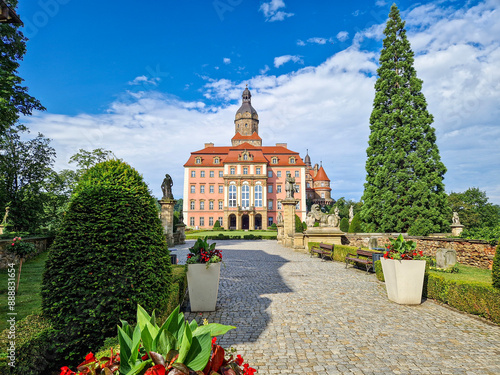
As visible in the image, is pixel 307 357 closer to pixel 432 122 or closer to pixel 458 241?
pixel 458 241

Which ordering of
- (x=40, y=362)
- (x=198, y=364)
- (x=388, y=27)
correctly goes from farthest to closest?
(x=388, y=27), (x=40, y=362), (x=198, y=364)

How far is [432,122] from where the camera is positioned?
20.0 meters

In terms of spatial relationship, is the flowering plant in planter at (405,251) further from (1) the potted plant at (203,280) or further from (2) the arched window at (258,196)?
(2) the arched window at (258,196)

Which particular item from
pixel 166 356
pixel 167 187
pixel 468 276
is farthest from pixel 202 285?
pixel 167 187

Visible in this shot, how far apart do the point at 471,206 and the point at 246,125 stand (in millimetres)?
45428

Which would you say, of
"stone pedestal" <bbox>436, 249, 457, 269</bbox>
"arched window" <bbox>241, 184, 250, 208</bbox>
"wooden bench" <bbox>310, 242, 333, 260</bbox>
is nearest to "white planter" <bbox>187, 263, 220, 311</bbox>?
"stone pedestal" <bbox>436, 249, 457, 269</bbox>

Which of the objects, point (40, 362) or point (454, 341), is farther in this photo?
point (454, 341)

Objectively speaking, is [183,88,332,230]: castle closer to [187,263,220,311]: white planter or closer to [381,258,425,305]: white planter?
[381,258,425,305]: white planter

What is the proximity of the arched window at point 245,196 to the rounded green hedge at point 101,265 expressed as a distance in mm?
49849

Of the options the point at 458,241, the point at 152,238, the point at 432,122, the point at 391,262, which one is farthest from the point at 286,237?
the point at 152,238

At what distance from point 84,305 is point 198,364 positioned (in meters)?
2.43

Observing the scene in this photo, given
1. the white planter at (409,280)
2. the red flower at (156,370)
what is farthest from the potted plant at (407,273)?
the red flower at (156,370)

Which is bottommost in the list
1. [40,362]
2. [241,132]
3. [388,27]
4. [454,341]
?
[454,341]

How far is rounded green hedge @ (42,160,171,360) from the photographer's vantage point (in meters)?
3.01
